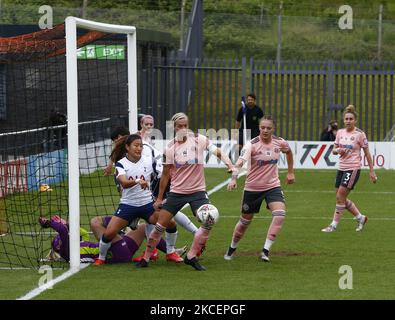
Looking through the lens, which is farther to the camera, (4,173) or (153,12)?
(153,12)

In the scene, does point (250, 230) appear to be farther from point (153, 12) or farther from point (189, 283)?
point (153, 12)

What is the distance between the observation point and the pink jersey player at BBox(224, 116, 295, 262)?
44.0 feet

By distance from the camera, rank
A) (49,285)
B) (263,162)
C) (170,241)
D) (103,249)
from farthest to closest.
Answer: (263,162) → (170,241) → (103,249) → (49,285)

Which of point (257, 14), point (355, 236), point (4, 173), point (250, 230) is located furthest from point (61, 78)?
point (257, 14)

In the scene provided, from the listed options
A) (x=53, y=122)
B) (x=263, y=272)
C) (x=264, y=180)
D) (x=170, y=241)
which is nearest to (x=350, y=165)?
(x=264, y=180)

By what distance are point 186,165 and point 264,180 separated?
4.50 ft

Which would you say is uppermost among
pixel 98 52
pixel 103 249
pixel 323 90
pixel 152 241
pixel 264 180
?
pixel 98 52

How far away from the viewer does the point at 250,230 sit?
1678 cm

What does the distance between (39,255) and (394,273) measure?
4786 millimetres

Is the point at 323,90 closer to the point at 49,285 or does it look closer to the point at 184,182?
the point at 184,182

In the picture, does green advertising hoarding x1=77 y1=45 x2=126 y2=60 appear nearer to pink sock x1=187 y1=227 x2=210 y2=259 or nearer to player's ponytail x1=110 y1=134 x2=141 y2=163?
player's ponytail x1=110 y1=134 x2=141 y2=163

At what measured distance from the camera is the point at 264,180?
13.6m

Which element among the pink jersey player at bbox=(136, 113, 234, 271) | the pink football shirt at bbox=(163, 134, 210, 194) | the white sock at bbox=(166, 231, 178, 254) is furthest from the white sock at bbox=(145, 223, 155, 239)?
the pink football shirt at bbox=(163, 134, 210, 194)

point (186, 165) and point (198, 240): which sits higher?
point (186, 165)
